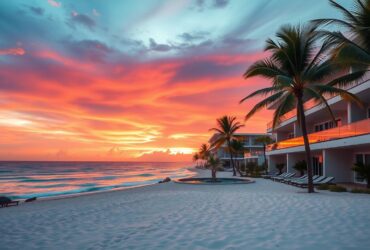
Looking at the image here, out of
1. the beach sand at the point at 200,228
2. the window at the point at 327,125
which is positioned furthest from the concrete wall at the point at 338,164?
the beach sand at the point at 200,228

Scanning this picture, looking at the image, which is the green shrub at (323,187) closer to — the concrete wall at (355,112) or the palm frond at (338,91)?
the palm frond at (338,91)

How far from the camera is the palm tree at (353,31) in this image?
1183 cm

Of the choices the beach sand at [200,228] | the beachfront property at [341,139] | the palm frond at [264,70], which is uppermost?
the palm frond at [264,70]

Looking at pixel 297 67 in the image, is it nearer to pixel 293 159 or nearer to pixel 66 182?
pixel 293 159

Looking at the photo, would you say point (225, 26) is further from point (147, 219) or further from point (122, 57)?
point (147, 219)

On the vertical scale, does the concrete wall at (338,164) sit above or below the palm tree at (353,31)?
below

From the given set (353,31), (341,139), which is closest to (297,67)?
(353,31)

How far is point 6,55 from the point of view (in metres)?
17.2

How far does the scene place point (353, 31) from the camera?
40.5 ft

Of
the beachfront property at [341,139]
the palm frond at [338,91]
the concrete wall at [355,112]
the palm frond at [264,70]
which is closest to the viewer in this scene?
the palm frond at [338,91]

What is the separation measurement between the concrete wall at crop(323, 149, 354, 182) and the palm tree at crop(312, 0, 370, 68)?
11093 millimetres

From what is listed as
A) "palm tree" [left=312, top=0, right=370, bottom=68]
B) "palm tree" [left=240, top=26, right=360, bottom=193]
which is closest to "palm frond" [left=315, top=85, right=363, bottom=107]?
"palm tree" [left=240, top=26, right=360, bottom=193]

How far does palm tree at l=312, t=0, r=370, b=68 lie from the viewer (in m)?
11.8

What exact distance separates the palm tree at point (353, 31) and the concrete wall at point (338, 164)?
36.4 feet
